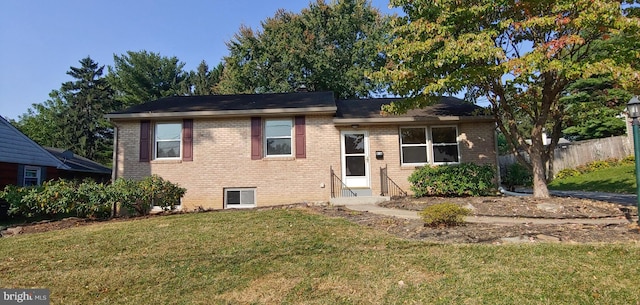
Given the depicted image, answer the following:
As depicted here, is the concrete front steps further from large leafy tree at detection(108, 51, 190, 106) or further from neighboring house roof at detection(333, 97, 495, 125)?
large leafy tree at detection(108, 51, 190, 106)

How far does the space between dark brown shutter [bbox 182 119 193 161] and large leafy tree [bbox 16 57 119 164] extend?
27.1 meters

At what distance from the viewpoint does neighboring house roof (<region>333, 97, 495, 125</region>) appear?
→ 11.0m

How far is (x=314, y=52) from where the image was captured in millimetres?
23844

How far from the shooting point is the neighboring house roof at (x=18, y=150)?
1346cm

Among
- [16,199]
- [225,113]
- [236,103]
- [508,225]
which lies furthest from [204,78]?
[508,225]

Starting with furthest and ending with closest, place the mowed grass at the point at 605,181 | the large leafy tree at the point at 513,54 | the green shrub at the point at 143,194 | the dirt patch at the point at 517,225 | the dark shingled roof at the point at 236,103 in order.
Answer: the mowed grass at the point at 605,181 < the dark shingled roof at the point at 236,103 < the green shrub at the point at 143,194 < the large leafy tree at the point at 513,54 < the dirt patch at the point at 517,225

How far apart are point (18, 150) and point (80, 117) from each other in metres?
22.0

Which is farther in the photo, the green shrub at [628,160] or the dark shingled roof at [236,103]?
the green shrub at [628,160]

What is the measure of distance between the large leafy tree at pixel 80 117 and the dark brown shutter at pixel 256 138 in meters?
28.6

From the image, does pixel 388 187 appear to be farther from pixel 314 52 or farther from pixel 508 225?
pixel 314 52

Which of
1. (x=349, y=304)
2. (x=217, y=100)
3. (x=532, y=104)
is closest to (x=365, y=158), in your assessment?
(x=532, y=104)

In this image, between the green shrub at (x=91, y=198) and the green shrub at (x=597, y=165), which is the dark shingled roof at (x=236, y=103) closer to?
the green shrub at (x=91, y=198)

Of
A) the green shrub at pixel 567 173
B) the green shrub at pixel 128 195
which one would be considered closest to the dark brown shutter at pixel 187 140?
the green shrub at pixel 128 195

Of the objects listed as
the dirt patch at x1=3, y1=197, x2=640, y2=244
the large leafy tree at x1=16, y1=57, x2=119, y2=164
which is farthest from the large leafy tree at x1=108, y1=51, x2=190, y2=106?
the dirt patch at x1=3, y1=197, x2=640, y2=244
